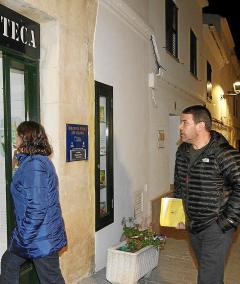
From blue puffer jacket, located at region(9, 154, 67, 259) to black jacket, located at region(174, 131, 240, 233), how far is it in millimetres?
1312

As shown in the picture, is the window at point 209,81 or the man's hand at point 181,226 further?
the window at point 209,81

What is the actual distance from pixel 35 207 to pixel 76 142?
1715mm

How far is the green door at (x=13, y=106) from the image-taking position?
4207 mm

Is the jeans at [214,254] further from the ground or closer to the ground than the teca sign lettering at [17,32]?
closer to the ground

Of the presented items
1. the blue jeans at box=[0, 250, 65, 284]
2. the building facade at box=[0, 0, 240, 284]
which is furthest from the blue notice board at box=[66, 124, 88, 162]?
the blue jeans at box=[0, 250, 65, 284]

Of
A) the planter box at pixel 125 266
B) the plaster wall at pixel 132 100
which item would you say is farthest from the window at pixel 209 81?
the planter box at pixel 125 266

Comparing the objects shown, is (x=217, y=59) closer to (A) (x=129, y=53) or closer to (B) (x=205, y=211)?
(A) (x=129, y=53)

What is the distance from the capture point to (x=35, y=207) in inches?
131

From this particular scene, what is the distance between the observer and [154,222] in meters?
7.95

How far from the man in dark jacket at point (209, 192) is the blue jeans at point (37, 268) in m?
1.36

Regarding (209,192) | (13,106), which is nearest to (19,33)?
(13,106)

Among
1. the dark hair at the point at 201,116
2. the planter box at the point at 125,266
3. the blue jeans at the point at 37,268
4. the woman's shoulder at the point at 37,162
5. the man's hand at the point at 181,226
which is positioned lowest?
the planter box at the point at 125,266

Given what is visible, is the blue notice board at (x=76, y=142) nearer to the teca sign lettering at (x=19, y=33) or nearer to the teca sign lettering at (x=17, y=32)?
the teca sign lettering at (x=19, y=33)

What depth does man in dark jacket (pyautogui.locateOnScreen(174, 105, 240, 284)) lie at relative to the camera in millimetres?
3595
